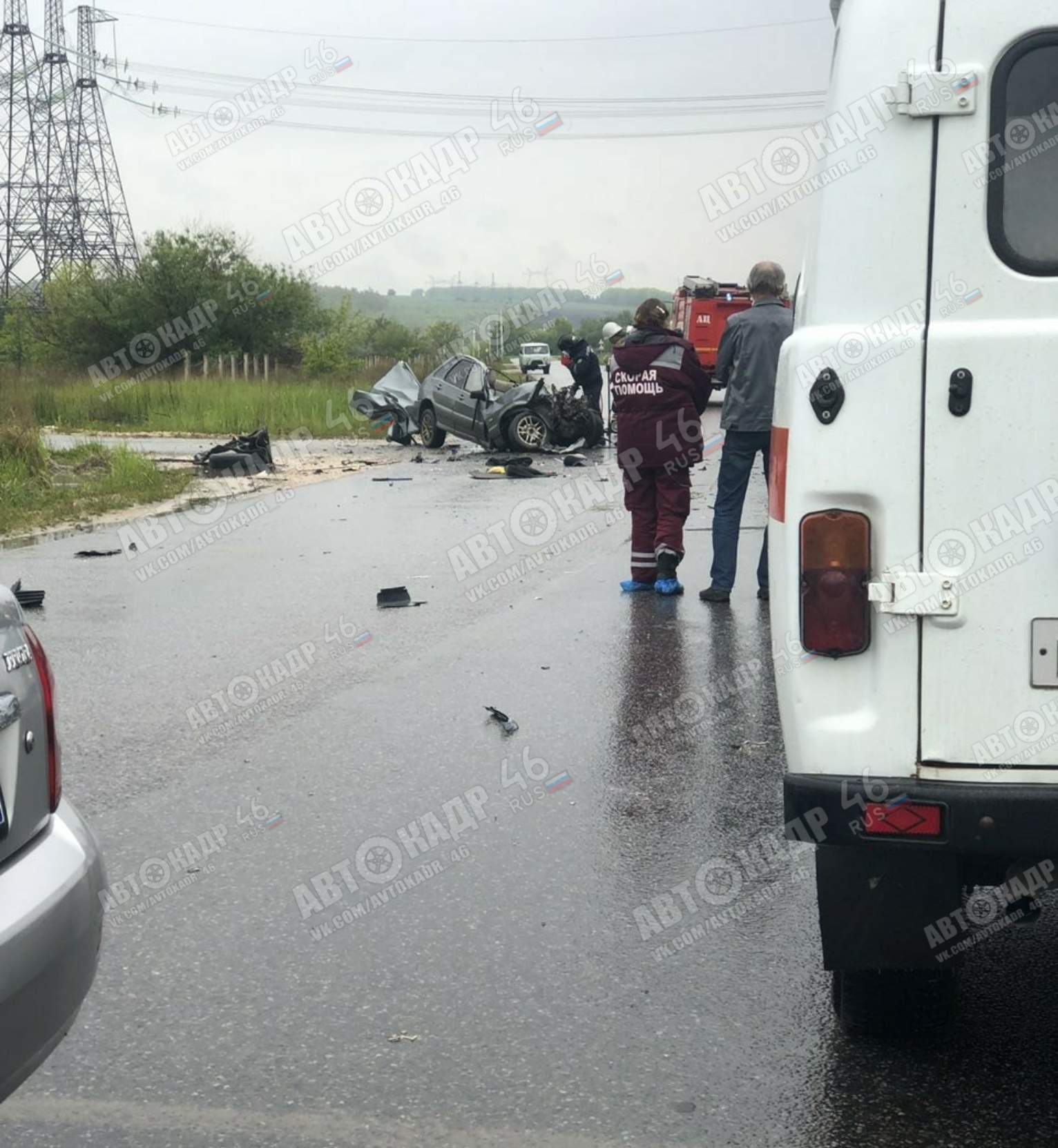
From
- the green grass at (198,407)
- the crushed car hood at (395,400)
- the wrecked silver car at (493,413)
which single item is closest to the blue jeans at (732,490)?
the wrecked silver car at (493,413)

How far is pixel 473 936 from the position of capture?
4367mm

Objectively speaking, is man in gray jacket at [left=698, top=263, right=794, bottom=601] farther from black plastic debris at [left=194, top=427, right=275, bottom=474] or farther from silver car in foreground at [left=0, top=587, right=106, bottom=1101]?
black plastic debris at [left=194, top=427, right=275, bottom=474]

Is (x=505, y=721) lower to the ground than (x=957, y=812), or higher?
lower

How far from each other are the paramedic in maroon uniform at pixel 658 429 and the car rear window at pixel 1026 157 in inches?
268

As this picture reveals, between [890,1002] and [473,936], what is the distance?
1248 mm

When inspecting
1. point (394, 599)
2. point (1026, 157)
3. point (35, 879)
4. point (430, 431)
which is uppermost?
point (1026, 157)

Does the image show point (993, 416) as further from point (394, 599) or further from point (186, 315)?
point (186, 315)

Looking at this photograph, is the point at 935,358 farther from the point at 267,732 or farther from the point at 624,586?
the point at 624,586

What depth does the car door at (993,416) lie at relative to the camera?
315 centimetres

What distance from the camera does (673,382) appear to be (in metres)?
10.1

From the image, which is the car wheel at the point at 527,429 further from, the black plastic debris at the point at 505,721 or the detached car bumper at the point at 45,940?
the detached car bumper at the point at 45,940

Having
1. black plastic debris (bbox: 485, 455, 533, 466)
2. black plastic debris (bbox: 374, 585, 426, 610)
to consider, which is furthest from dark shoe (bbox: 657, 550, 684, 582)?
black plastic debris (bbox: 485, 455, 533, 466)

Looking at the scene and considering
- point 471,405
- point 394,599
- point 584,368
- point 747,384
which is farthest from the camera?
point 584,368

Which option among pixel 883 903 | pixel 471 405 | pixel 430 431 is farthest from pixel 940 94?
pixel 430 431
